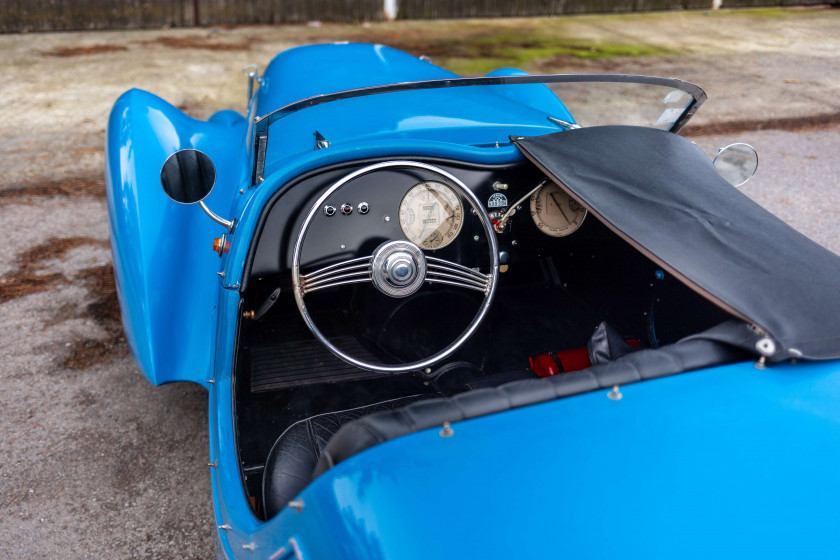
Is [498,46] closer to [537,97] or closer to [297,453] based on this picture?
[537,97]

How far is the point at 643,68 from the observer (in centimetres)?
781

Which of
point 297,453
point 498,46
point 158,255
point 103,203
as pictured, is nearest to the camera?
point 297,453

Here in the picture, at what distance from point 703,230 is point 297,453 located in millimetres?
1471

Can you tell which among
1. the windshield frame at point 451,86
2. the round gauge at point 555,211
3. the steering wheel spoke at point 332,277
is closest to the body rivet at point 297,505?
the steering wheel spoke at point 332,277

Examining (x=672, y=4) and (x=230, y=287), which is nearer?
(x=230, y=287)

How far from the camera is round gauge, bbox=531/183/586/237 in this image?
2697 millimetres

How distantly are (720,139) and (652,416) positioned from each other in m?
4.93

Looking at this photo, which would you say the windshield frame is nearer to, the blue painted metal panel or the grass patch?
the blue painted metal panel

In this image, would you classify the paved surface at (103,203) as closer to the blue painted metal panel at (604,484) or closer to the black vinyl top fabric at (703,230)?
the blue painted metal panel at (604,484)

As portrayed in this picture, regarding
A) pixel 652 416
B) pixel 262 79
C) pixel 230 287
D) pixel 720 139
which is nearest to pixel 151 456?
pixel 230 287

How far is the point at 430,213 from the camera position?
255 cm

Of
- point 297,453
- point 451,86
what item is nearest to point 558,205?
point 451,86

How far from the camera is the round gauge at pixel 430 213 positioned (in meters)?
2.52

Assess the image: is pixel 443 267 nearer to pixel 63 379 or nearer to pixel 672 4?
pixel 63 379
